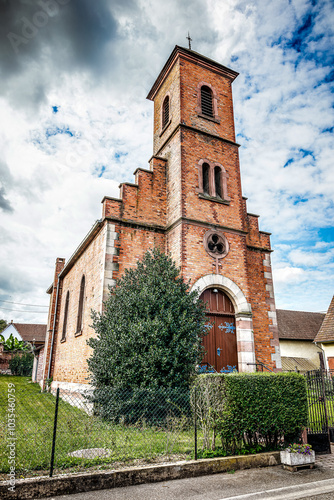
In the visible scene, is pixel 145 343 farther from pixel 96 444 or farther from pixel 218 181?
pixel 218 181

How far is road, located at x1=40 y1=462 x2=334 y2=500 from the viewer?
4704 millimetres

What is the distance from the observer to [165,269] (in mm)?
10250

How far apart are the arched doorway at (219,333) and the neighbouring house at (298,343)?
18945mm

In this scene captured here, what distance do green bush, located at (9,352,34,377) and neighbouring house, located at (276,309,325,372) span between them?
26.4 metres

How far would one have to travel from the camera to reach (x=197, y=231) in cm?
1190

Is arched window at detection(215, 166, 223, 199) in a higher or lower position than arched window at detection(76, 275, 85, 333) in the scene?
higher

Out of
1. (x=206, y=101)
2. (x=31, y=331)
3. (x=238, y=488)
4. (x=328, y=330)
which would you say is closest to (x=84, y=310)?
(x=238, y=488)

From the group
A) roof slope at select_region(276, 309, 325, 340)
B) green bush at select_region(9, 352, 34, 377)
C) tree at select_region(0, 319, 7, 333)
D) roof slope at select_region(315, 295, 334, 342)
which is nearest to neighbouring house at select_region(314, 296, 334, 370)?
roof slope at select_region(315, 295, 334, 342)

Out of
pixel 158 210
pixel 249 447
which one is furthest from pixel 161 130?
pixel 249 447

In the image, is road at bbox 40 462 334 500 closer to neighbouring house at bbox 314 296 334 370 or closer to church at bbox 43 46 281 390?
church at bbox 43 46 281 390

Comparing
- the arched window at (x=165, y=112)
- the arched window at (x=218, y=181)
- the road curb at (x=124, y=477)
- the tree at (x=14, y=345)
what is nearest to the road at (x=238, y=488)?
the road curb at (x=124, y=477)

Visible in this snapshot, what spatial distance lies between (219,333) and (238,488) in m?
6.35

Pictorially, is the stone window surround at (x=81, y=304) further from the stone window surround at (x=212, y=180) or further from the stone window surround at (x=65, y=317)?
the stone window surround at (x=212, y=180)

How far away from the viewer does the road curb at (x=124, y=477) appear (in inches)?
180
